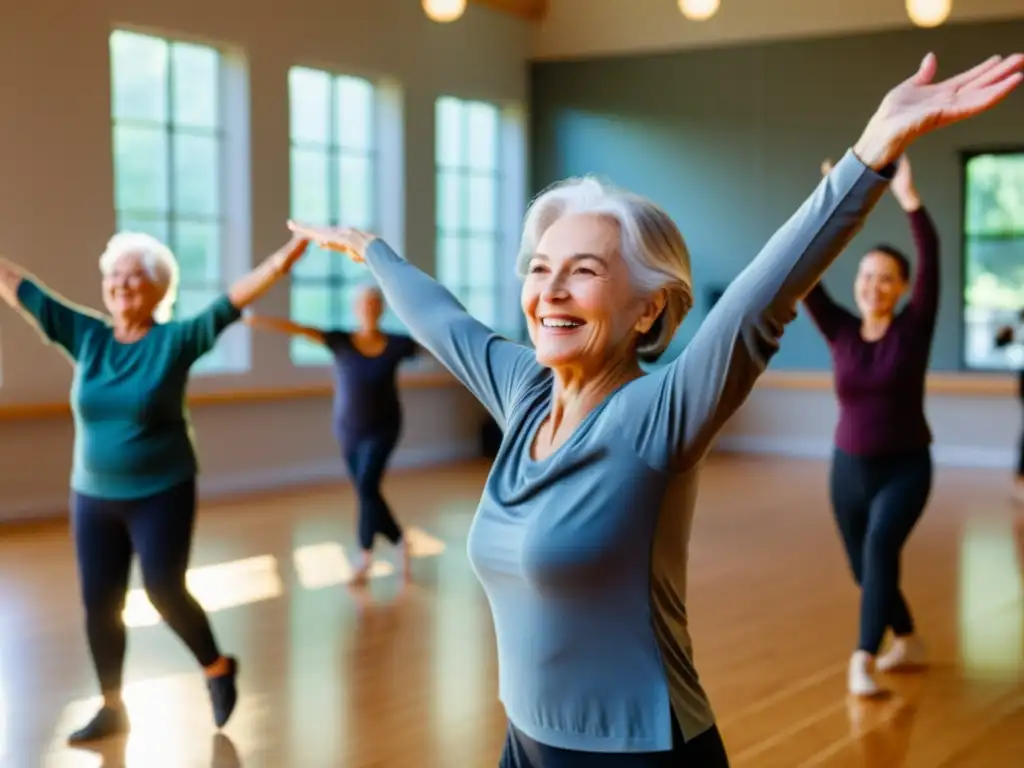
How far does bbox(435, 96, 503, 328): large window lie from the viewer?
36.3 ft

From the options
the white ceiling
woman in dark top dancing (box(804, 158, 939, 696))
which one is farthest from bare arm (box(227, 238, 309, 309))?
the white ceiling

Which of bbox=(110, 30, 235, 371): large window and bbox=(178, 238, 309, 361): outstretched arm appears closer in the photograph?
bbox=(178, 238, 309, 361): outstretched arm

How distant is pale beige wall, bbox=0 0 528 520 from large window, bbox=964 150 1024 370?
396cm

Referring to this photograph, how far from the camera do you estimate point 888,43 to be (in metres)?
10.6

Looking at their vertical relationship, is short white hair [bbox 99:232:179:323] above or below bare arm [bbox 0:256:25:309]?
above

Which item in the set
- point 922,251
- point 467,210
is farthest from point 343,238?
point 467,210

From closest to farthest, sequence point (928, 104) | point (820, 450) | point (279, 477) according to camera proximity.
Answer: point (928, 104) → point (279, 477) → point (820, 450)

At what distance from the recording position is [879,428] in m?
4.26

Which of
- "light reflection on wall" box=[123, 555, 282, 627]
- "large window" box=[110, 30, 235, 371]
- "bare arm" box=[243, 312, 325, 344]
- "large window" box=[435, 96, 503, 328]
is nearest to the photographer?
"light reflection on wall" box=[123, 555, 282, 627]

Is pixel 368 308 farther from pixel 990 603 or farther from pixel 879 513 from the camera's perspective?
pixel 990 603

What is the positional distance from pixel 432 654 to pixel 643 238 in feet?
11.1

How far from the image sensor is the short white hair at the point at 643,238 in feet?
5.05

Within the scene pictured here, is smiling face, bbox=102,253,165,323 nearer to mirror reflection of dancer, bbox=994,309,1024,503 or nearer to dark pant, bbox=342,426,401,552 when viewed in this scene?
dark pant, bbox=342,426,401,552

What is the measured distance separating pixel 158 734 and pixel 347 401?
252cm
